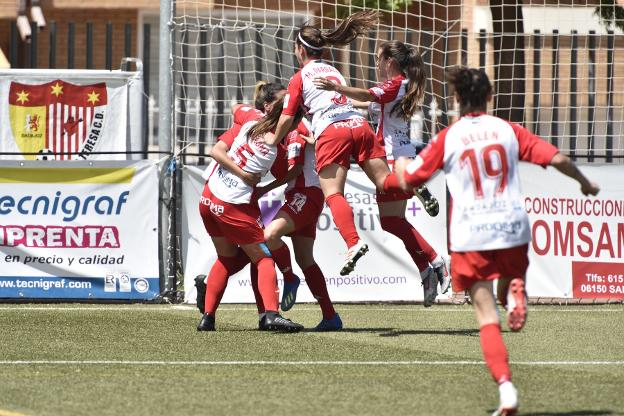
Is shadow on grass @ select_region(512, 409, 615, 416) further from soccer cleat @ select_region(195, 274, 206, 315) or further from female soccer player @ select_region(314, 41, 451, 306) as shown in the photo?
soccer cleat @ select_region(195, 274, 206, 315)

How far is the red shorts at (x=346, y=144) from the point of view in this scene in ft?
32.3

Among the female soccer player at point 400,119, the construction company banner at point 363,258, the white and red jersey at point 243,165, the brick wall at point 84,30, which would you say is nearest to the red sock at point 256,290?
the white and red jersey at point 243,165

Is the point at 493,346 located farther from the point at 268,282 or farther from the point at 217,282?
the point at 217,282

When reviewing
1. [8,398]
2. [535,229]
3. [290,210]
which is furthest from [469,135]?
[535,229]

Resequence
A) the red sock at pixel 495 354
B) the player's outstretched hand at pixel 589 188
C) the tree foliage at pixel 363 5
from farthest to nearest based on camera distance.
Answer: the tree foliage at pixel 363 5 → the player's outstretched hand at pixel 589 188 → the red sock at pixel 495 354

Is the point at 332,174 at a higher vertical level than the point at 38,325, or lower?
higher

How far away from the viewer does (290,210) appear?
1004 cm

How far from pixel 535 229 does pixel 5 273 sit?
16.9ft

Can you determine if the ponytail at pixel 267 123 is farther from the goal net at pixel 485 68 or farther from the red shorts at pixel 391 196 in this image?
the goal net at pixel 485 68

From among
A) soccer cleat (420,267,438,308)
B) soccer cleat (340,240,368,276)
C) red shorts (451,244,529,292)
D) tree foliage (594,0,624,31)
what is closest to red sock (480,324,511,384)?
red shorts (451,244,529,292)

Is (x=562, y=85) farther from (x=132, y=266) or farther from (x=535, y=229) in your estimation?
(x=132, y=266)

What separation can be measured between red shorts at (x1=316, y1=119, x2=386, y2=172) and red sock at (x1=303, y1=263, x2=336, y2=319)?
90cm

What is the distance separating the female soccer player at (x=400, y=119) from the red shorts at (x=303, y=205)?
0.68m

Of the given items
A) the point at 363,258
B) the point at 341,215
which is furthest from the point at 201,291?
the point at 363,258
